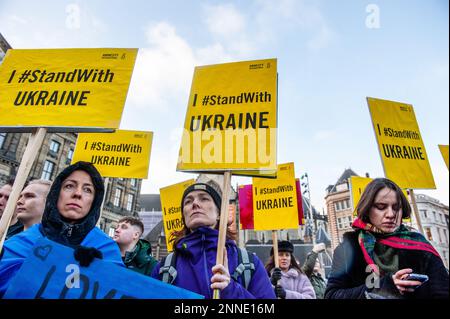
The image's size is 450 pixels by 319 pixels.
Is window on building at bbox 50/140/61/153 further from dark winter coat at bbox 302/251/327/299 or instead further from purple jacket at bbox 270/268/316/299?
purple jacket at bbox 270/268/316/299

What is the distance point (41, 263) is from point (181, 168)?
1.34 meters

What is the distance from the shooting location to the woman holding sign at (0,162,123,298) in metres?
2.05

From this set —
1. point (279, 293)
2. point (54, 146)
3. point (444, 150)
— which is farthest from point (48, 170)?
point (444, 150)

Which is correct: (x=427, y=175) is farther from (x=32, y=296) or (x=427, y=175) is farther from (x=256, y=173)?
(x=32, y=296)

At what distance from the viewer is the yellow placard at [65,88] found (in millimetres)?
2551

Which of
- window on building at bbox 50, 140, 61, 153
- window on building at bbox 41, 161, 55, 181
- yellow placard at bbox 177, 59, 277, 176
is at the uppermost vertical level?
window on building at bbox 50, 140, 61, 153

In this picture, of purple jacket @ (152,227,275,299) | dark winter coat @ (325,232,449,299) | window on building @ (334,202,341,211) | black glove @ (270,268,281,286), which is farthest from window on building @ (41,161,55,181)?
window on building @ (334,202,341,211)

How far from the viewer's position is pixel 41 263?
67.3 inches

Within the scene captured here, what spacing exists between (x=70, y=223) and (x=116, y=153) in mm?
3022

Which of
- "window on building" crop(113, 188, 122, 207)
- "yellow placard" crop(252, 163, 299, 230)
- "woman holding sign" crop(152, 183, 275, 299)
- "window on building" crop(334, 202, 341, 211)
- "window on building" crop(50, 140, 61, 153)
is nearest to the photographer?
"woman holding sign" crop(152, 183, 275, 299)

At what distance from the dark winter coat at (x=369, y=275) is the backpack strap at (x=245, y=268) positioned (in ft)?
2.93

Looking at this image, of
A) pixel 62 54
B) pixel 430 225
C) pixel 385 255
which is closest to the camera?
pixel 385 255

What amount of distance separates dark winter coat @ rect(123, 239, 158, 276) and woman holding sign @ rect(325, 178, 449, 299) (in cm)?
274
